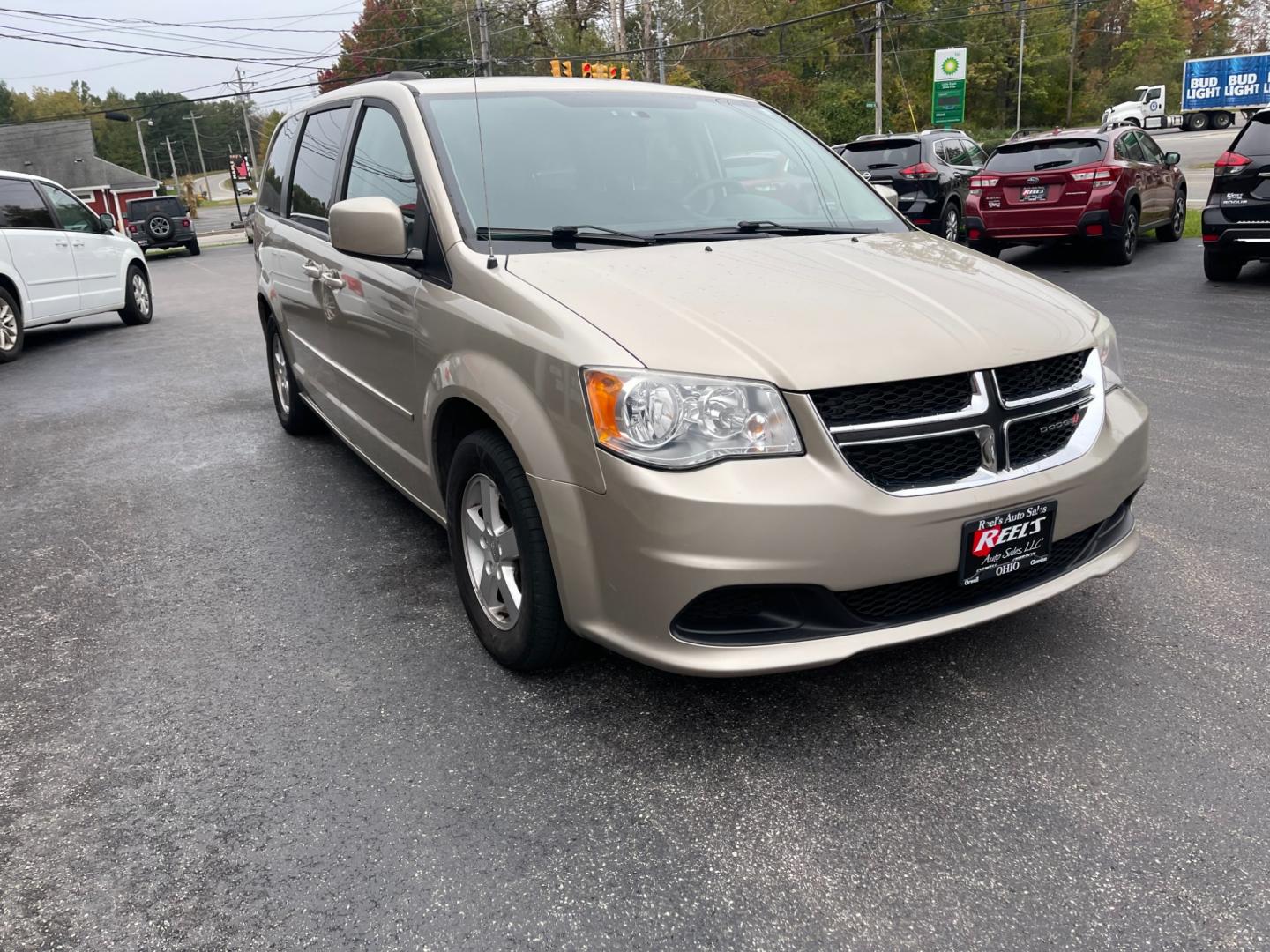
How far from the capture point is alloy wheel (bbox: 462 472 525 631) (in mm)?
2967

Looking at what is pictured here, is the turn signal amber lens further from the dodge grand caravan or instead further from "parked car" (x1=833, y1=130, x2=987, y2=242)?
"parked car" (x1=833, y1=130, x2=987, y2=242)

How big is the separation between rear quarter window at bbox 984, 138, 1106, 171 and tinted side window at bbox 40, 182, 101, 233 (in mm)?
10609

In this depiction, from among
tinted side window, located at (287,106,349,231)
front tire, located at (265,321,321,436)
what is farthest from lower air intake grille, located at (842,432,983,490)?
front tire, located at (265,321,321,436)

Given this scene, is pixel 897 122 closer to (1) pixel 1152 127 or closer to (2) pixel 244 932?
(1) pixel 1152 127

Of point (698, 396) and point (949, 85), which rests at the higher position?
point (949, 85)

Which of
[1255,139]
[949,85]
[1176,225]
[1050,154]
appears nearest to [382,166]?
[1255,139]

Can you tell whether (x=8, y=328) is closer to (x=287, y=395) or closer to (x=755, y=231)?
(x=287, y=395)

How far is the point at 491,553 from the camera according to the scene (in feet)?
10.0

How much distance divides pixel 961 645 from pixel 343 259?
2.72m

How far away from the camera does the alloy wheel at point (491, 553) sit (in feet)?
9.73

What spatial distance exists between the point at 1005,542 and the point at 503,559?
1403 millimetres

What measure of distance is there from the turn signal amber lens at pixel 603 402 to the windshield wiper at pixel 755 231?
1.02 m

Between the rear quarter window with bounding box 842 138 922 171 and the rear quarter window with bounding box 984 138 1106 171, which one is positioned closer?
the rear quarter window with bounding box 984 138 1106 171

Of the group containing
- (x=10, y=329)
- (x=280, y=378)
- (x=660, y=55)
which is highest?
(x=660, y=55)
